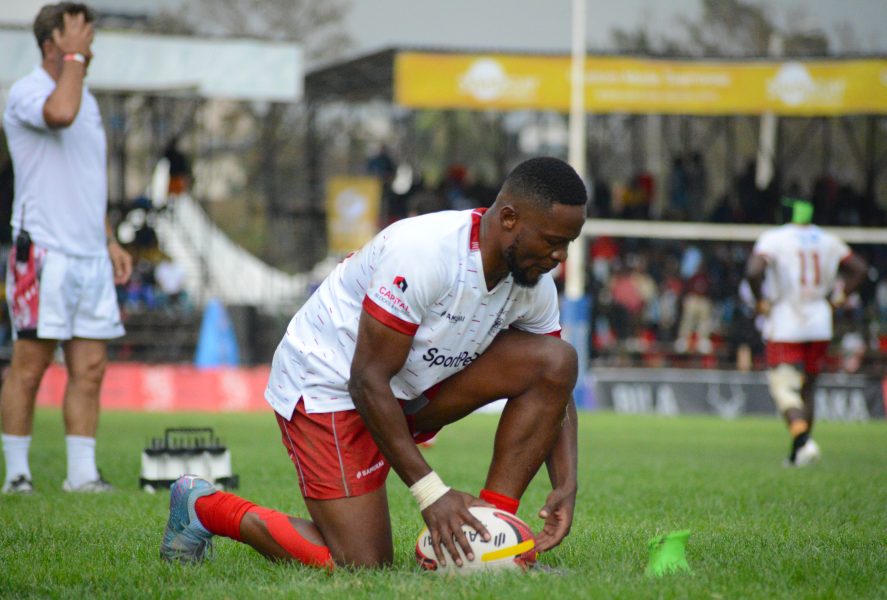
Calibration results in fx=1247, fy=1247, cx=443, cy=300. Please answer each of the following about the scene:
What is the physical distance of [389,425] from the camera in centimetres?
449

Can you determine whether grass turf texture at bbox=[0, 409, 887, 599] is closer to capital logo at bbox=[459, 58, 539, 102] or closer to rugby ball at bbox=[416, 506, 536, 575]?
rugby ball at bbox=[416, 506, 536, 575]

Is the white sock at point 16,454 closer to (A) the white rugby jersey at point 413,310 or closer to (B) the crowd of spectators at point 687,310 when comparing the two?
(A) the white rugby jersey at point 413,310

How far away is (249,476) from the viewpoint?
8.64 m

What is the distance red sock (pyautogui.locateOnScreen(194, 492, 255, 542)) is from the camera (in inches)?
192

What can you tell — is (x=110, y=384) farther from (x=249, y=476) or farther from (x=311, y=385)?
(x=311, y=385)

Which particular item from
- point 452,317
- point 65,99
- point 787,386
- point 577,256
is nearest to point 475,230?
point 452,317

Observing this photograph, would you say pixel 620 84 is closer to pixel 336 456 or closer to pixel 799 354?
pixel 799 354

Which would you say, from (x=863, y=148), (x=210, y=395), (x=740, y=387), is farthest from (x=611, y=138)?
(x=210, y=395)

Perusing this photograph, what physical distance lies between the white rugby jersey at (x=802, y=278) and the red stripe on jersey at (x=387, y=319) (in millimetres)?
8101

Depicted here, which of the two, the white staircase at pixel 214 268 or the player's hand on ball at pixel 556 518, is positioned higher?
the player's hand on ball at pixel 556 518

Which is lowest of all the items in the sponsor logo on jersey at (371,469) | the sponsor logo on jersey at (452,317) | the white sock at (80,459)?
the white sock at (80,459)

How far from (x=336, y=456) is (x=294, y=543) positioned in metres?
0.37

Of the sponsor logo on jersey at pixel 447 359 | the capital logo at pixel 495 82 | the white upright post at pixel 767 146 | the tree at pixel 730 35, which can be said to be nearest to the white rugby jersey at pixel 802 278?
the sponsor logo on jersey at pixel 447 359

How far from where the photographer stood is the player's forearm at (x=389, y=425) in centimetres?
447
